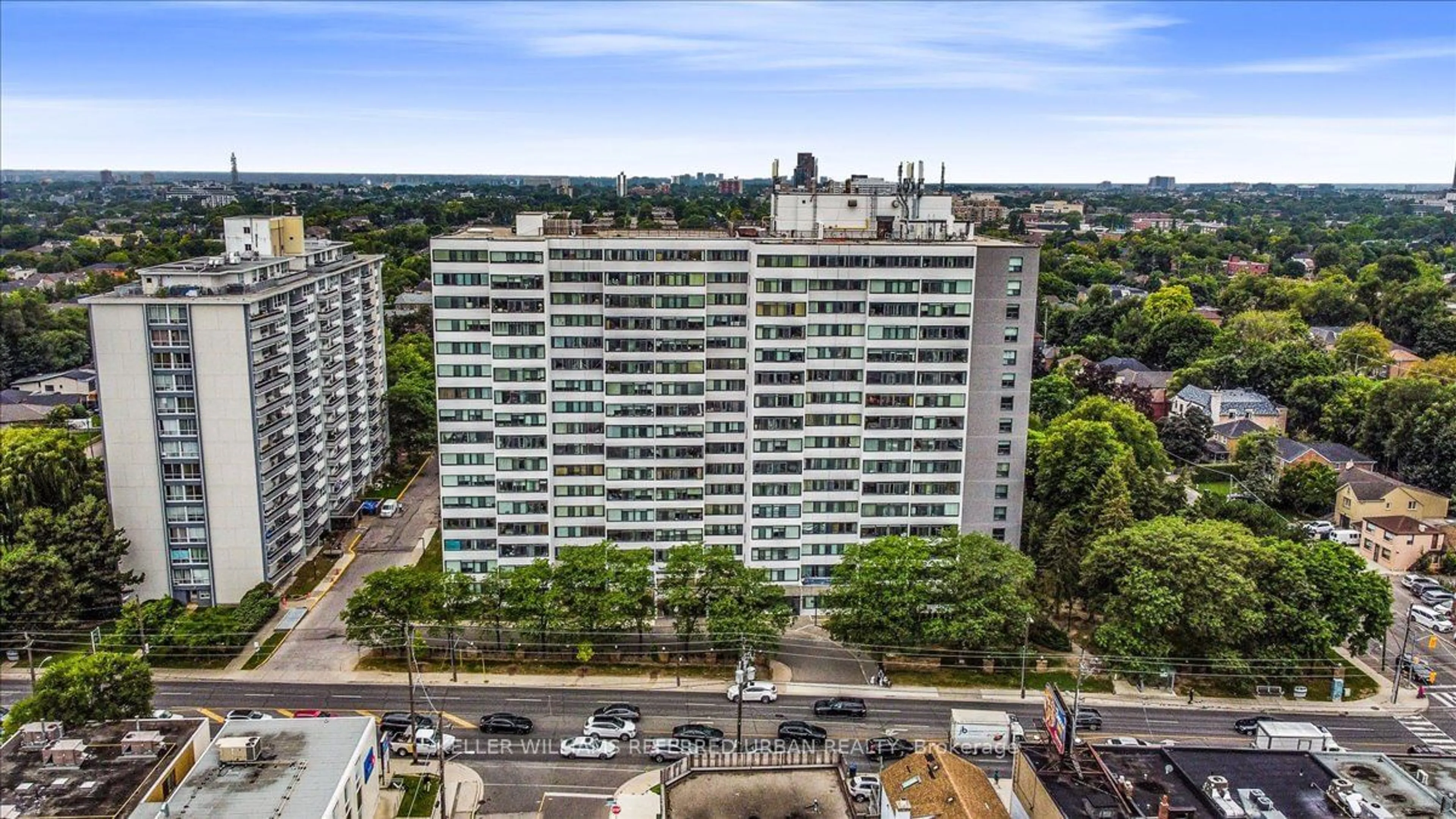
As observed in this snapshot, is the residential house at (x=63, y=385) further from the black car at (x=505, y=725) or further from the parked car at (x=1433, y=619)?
the parked car at (x=1433, y=619)

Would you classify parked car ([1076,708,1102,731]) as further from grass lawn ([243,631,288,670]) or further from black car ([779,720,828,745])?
grass lawn ([243,631,288,670])

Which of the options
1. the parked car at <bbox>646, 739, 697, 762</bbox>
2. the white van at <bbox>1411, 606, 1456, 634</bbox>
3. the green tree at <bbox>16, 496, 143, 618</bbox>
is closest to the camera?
the parked car at <bbox>646, 739, 697, 762</bbox>

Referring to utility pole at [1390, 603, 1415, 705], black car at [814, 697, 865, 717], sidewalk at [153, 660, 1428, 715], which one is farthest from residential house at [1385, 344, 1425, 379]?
black car at [814, 697, 865, 717]

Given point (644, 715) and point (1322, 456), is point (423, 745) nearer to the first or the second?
point (644, 715)

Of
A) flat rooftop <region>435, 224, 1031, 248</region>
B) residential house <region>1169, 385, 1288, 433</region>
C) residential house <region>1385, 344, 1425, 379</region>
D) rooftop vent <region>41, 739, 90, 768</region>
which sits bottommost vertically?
rooftop vent <region>41, 739, 90, 768</region>

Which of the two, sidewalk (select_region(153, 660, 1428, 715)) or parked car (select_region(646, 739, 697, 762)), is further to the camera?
sidewalk (select_region(153, 660, 1428, 715))

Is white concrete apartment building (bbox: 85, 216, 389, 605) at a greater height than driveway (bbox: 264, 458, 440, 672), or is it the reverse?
white concrete apartment building (bbox: 85, 216, 389, 605)
